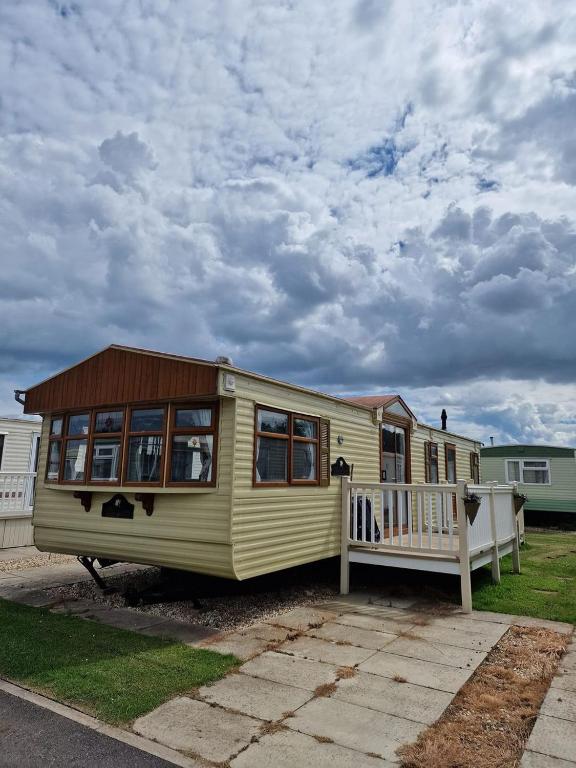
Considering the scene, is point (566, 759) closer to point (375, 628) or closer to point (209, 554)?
point (375, 628)

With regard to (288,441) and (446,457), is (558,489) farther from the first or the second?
(288,441)

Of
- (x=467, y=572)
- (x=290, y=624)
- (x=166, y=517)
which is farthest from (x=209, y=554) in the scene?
(x=467, y=572)

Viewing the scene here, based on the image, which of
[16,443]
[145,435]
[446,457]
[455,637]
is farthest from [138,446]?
[16,443]

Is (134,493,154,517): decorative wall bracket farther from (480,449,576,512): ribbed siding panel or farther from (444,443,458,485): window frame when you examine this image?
(480,449,576,512): ribbed siding panel

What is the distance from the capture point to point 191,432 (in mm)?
6203

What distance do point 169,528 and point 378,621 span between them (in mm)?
2736

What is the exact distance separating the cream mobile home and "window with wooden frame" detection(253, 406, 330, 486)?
0.02 m

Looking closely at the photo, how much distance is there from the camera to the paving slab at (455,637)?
5395 mm

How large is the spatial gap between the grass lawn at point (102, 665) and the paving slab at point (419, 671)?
4.25 feet

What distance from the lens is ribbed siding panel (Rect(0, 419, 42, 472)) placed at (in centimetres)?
1605

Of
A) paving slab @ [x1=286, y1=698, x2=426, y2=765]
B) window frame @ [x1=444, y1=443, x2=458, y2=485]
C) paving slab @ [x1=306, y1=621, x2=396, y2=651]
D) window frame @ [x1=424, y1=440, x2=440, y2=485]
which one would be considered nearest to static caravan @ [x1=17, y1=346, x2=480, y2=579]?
paving slab @ [x1=306, y1=621, x2=396, y2=651]

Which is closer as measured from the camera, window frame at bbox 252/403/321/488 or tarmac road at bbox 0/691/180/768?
tarmac road at bbox 0/691/180/768

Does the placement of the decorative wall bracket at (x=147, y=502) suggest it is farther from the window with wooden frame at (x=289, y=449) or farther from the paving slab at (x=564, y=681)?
the paving slab at (x=564, y=681)

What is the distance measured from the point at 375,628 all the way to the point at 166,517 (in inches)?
108
